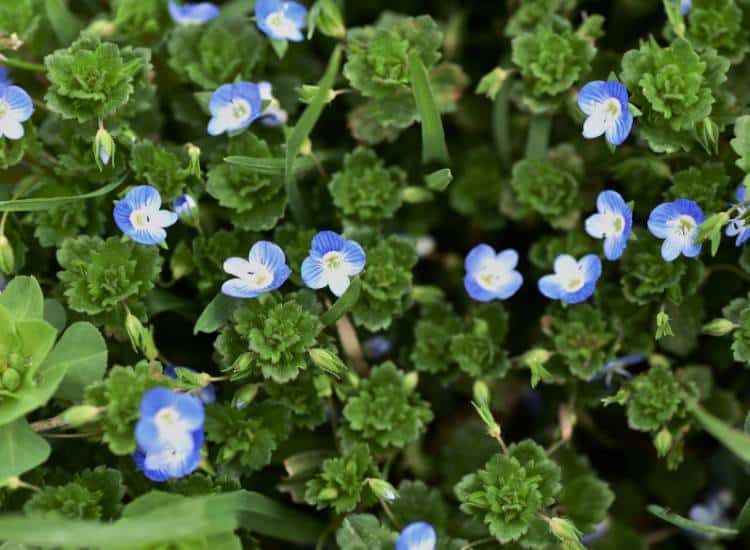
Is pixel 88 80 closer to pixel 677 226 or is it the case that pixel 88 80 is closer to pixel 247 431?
pixel 247 431

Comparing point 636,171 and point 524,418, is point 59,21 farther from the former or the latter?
point 524,418

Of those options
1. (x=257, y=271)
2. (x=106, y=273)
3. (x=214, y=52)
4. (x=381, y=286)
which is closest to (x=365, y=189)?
(x=381, y=286)

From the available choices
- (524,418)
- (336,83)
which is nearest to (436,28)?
(336,83)

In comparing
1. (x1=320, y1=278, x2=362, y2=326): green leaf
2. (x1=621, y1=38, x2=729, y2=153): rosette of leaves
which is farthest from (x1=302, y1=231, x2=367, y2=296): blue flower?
(x1=621, y1=38, x2=729, y2=153): rosette of leaves

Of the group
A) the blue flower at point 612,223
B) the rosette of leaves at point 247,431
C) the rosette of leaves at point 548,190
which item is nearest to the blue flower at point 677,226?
the blue flower at point 612,223

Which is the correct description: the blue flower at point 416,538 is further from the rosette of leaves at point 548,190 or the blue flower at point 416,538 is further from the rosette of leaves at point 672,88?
the rosette of leaves at point 672,88
